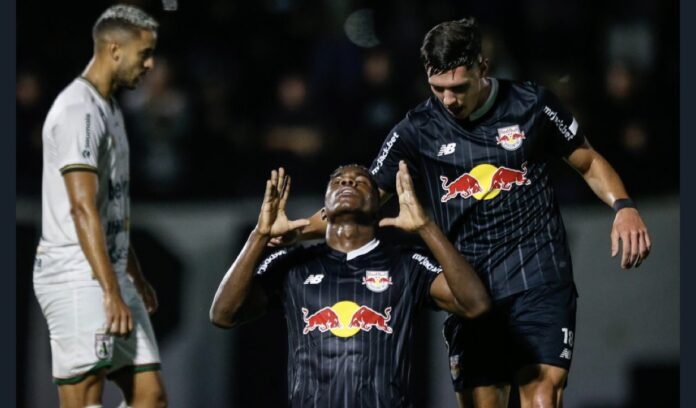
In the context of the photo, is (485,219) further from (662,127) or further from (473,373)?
(662,127)

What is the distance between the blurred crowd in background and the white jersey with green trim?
227 centimetres

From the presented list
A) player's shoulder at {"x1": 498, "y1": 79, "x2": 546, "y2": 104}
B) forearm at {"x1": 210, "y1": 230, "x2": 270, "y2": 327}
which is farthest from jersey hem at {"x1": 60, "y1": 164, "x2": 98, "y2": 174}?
player's shoulder at {"x1": 498, "y1": 79, "x2": 546, "y2": 104}

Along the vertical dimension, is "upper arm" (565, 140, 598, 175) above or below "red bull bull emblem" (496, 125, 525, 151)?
below

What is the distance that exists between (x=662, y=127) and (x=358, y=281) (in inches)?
132

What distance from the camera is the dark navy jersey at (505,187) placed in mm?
4672

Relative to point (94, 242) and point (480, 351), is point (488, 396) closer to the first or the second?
point (480, 351)

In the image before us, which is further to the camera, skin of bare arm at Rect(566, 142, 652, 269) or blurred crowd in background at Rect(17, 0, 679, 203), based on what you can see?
blurred crowd in background at Rect(17, 0, 679, 203)

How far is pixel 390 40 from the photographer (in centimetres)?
754

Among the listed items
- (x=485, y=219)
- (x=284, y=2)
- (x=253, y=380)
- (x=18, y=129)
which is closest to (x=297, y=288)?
(x=485, y=219)

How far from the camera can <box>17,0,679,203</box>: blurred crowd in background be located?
22.5 ft

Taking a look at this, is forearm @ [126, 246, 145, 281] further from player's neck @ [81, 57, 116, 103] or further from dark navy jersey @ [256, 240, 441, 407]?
player's neck @ [81, 57, 116, 103]

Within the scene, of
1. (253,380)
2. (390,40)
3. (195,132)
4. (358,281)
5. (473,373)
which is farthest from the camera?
(390,40)

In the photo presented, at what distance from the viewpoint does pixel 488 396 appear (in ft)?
15.9

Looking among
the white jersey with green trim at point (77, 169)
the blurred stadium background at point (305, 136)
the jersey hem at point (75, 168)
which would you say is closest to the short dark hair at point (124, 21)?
the white jersey with green trim at point (77, 169)
